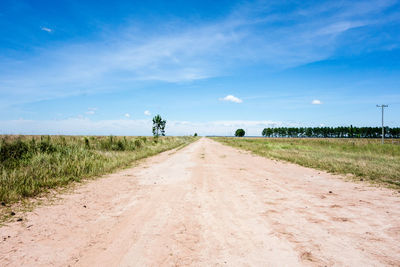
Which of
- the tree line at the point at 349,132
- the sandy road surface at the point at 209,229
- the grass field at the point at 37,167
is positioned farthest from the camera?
the tree line at the point at 349,132

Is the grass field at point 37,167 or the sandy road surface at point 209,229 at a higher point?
the grass field at point 37,167

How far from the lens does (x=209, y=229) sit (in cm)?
381

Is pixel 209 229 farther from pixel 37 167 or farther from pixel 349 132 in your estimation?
pixel 349 132

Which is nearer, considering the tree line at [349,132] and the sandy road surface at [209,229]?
the sandy road surface at [209,229]

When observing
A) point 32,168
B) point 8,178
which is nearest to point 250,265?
point 8,178

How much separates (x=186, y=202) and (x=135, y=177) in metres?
4.06

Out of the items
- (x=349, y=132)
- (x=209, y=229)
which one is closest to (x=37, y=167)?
(x=209, y=229)

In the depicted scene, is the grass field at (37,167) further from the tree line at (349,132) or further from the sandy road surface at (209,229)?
the tree line at (349,132)

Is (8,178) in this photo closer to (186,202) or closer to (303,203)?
(186,202)

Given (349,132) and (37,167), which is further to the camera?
(349,132)

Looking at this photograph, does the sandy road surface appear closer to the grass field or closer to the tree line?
the grass field

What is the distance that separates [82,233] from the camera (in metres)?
3.68

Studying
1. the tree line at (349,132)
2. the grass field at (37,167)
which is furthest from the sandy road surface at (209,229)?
the tree line at (349,132)

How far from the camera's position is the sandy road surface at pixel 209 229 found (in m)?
2.92
